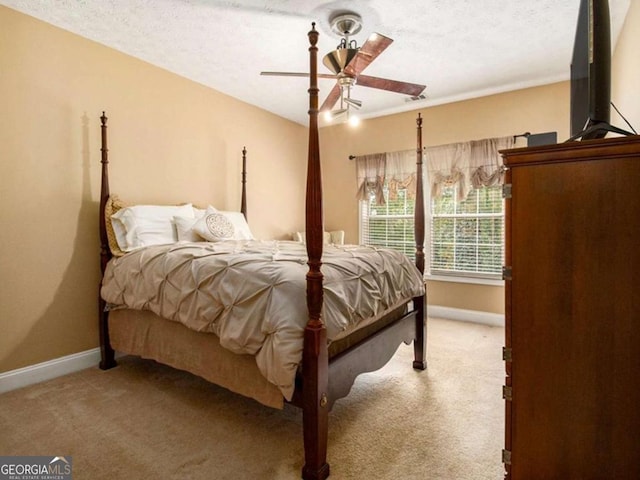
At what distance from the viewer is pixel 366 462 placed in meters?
1.62

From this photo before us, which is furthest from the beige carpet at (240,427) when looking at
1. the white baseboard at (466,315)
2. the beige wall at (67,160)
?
the white baseboard at (466,315)

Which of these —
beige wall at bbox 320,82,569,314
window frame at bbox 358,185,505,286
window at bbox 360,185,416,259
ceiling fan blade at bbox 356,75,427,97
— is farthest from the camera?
window at bbox 360,185,416,259

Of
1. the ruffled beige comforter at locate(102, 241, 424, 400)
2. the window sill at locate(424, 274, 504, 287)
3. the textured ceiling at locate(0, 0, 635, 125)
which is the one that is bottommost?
the window sill at locate(424, 274, 504, 287)

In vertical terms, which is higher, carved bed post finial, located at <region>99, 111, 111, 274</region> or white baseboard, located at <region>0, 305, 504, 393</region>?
carved bed post finial, located at <region>99, 111, 111, 274</region>

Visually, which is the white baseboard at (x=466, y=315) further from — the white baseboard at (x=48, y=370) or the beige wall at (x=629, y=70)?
the white baseboard at (x=48, y=370)

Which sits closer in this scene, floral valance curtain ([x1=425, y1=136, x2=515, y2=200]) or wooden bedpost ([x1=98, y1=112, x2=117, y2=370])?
wooden bedpost ([x1=98, y1=112, x2=117, y2=370])

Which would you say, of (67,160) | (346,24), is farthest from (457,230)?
(67,160)

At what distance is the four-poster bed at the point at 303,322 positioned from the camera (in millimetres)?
1515

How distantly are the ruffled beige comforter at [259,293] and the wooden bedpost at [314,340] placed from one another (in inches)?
2.5

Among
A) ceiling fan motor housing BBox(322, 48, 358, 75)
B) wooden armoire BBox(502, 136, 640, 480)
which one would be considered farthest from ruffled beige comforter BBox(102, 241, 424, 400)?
ceiling fan motor housing BBox(322, 48, 358, 75)

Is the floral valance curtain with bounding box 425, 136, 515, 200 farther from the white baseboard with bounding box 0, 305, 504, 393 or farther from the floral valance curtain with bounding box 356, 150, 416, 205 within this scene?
the white baseboard with bounding box 0, 305, 504, 393

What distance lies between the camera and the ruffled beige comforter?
1.54 meters

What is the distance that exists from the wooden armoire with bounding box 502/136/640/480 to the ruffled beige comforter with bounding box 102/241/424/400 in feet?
2.69

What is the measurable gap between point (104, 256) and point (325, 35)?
2.49 m
